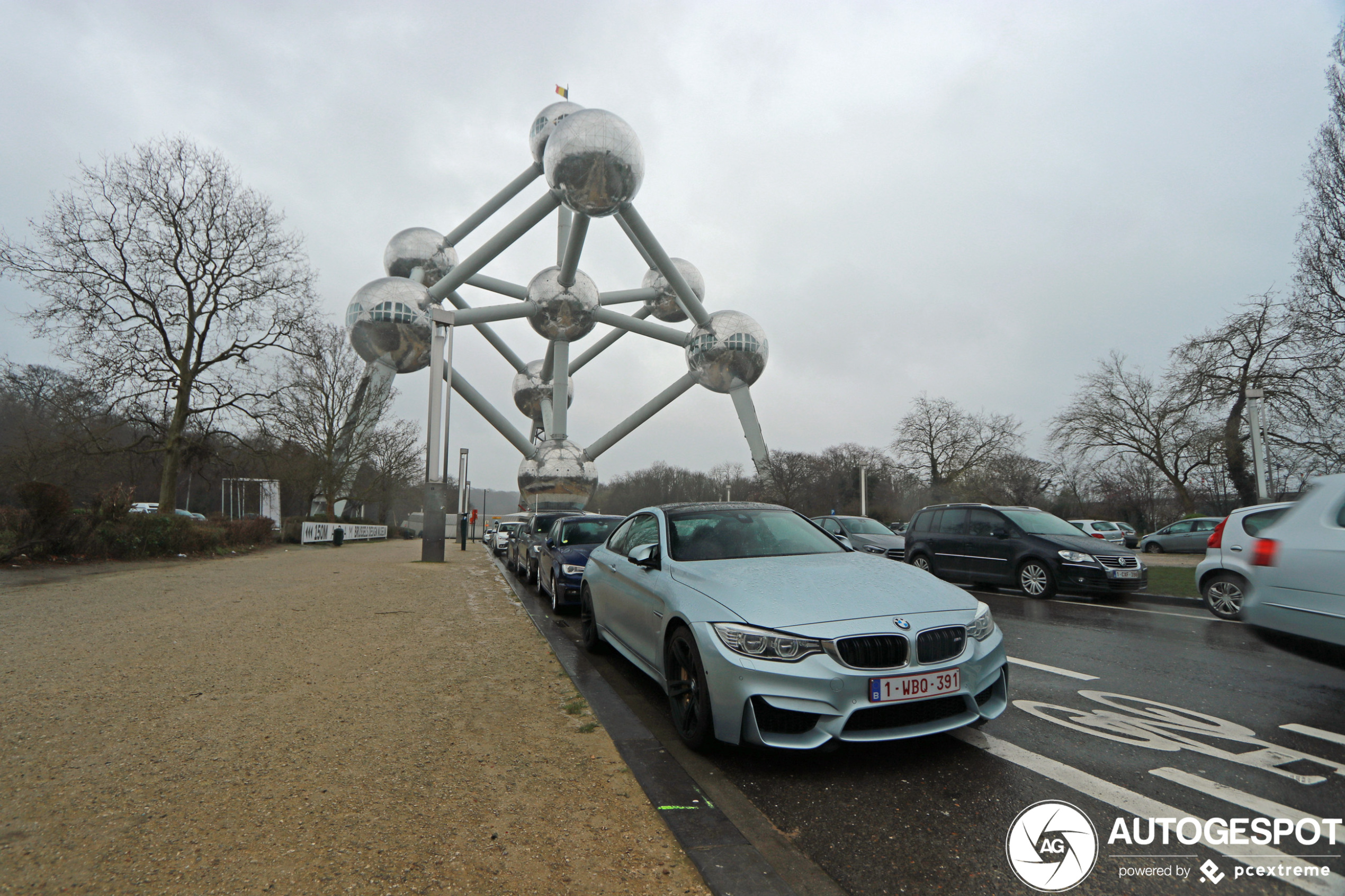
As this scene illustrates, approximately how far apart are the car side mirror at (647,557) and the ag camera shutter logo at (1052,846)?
8.93ft

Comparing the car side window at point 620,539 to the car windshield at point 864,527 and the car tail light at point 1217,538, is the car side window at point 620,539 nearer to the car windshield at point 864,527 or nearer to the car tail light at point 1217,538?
Result: the car tail light at point 1217,538

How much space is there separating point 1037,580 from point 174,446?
23084 millimetres

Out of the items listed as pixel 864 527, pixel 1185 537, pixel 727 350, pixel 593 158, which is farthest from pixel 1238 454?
pixel 593 158

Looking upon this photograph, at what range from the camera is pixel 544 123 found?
3197 cm

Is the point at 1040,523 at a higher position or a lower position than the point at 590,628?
higher

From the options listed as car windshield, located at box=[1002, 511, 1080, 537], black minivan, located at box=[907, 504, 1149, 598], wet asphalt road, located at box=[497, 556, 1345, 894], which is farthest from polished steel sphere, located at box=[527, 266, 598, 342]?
wet asphalt road, located at box=[497, 556, 1345, 894]

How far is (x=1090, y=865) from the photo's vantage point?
109 inches

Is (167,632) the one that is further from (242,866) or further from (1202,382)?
(1202,382)

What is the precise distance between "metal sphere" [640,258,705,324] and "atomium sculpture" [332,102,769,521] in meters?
0.07

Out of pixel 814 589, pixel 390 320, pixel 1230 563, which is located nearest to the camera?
pixel 814 589

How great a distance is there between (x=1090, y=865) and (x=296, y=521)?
32.3m

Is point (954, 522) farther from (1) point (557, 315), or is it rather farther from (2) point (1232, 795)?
(1) point (557, 315)

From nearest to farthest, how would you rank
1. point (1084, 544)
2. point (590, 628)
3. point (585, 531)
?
point (590, 628)
point (1084, 544)
point (585, 531)

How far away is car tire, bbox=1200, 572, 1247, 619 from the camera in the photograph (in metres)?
8.70
